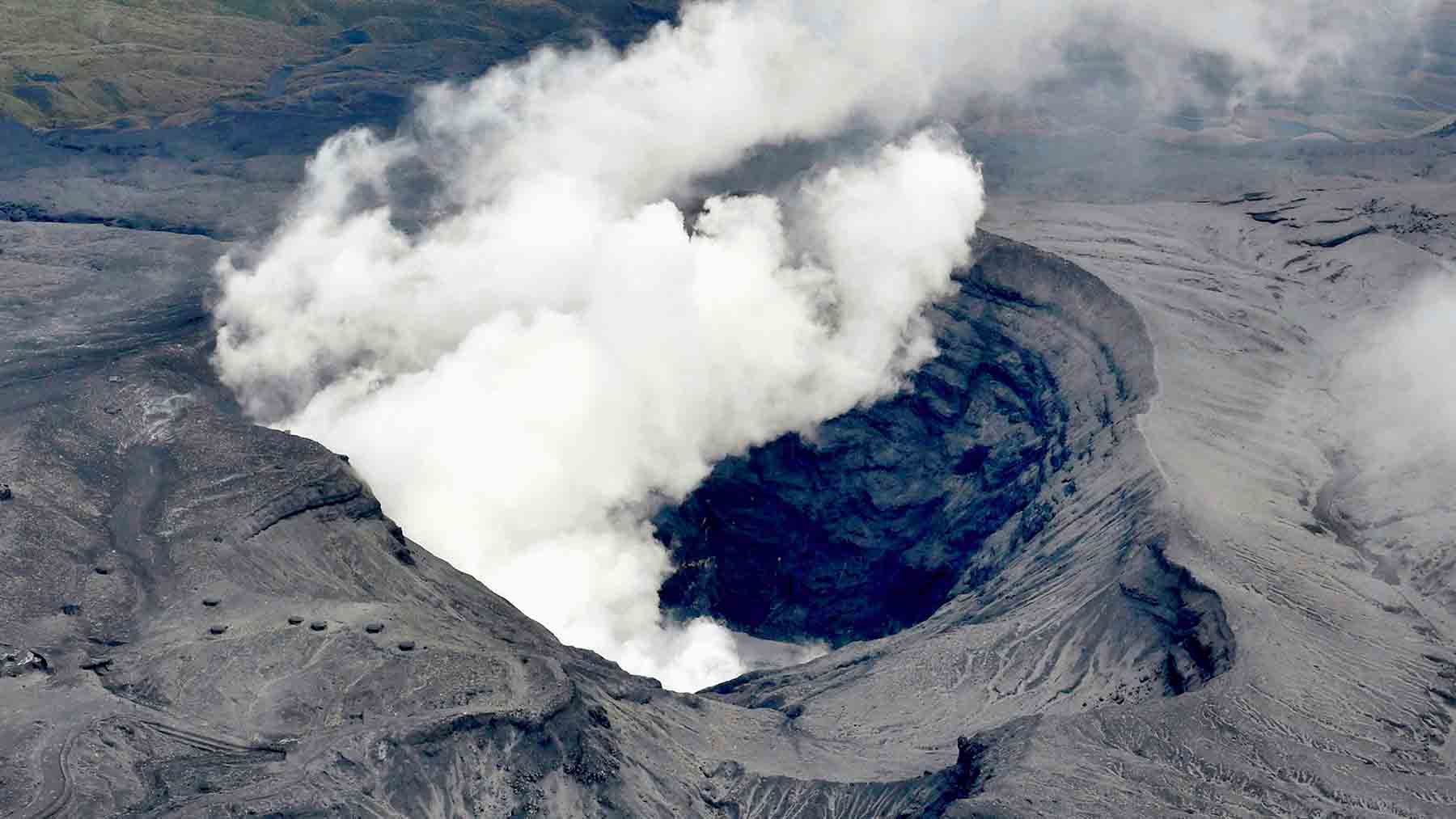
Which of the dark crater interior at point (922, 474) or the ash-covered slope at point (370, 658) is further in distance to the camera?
the dark crater interior at point (922, 474)

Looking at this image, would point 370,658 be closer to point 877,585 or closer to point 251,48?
point 877,585

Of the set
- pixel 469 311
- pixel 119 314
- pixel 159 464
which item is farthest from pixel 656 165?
pixel 159 464

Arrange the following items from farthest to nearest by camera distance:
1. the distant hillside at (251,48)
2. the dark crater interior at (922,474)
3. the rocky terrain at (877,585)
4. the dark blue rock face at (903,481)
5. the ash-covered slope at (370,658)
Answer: the distant hillside at (251,48) → the dark blue rock face at (903,481) → the dark crater interior at (922,474) → the rocky terrain at (877,585) → the ash-covered slope at (370,658)

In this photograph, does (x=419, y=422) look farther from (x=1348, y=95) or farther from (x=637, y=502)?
(x=1348, y=95)

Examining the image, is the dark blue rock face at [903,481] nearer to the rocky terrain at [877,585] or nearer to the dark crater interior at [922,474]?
the dark crater interior at [922,474]

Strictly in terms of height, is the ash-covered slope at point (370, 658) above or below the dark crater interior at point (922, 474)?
below

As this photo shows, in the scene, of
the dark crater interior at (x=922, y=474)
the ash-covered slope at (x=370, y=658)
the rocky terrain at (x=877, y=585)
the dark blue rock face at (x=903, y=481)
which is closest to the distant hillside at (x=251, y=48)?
the rocky terrain at (x=877, y=585)

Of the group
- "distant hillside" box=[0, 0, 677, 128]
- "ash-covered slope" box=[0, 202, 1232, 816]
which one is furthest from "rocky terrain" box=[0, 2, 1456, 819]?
"distant hillside" box=[0, 0, 677, 128]
